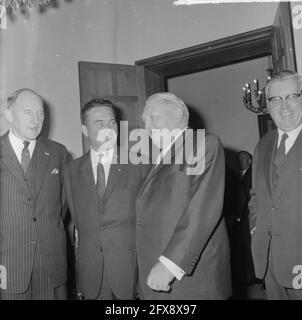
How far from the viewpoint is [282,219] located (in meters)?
1.74

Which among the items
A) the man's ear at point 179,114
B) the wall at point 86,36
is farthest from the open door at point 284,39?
the man's ear at point 179,114

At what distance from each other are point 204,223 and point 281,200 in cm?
42

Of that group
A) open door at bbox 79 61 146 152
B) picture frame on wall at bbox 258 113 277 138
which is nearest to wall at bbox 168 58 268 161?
picture frame on wall at bbox 258 113 277 138

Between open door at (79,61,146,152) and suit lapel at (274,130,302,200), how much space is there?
6.42 ft

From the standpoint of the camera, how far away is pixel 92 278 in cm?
195

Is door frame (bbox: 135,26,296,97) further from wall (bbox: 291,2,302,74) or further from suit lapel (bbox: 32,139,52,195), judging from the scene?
suit lapel (bbox: 32,139,52,195)

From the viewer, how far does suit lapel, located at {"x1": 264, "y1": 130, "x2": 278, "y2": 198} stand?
1831 mm

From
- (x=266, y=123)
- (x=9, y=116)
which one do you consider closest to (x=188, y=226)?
(x=9, y=116)

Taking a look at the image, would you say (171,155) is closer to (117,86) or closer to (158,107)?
(158,107)

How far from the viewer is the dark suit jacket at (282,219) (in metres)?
1.71

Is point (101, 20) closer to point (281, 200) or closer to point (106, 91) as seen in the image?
point (106, 91)

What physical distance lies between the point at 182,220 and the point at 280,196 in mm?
491

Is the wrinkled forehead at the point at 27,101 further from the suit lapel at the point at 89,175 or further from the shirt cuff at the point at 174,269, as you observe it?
the shirt cuff at the point at 174,269
